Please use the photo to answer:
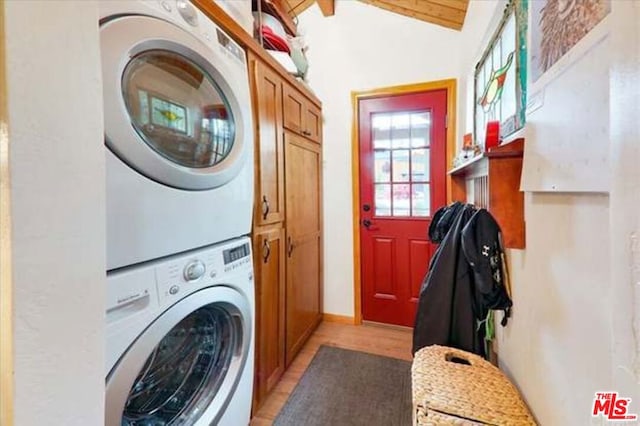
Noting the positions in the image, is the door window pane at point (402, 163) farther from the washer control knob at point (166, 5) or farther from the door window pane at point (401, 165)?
the washer control knob at point (166, 5)

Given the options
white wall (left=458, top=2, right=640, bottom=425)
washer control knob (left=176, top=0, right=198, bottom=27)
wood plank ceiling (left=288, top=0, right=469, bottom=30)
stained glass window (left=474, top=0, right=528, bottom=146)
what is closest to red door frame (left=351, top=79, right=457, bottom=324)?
wood plank ceiling (left=288, top=0, right=469, bottom=30)

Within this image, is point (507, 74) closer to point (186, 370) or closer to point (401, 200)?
point (401, 200)

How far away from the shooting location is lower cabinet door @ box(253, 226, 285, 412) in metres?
1.45

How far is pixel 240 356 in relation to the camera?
1.07 metres

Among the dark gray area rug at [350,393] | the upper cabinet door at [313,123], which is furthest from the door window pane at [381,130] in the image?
the dark gray area rug at [350,393]

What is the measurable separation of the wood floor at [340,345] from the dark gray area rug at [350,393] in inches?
2.1

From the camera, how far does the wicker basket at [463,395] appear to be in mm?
907

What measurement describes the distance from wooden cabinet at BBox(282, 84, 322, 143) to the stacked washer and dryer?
638 millimetres

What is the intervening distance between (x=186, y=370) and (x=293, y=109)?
153 centimetres

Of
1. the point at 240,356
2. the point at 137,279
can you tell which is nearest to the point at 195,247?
the point at 137,279

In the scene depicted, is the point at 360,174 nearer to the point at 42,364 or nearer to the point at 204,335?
the point at 204,335

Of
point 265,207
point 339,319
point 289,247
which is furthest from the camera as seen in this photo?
point 339,319

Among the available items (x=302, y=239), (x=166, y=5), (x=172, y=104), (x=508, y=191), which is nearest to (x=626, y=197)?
(x=508, y=191)

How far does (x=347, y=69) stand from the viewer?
99.9 inches
